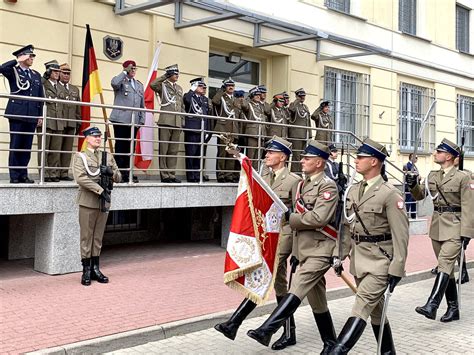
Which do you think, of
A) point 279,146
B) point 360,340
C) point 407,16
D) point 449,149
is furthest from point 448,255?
point 407,16

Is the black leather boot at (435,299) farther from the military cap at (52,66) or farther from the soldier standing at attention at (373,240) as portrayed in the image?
the military cap at (52,66)

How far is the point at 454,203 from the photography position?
7324 mm

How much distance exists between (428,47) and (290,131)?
351 inches

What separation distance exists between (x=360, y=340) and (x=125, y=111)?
5.51m

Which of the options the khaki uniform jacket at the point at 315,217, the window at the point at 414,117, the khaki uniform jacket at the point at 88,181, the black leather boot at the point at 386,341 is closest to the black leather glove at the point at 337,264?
the khaki uniform jacket at the point at 315,217

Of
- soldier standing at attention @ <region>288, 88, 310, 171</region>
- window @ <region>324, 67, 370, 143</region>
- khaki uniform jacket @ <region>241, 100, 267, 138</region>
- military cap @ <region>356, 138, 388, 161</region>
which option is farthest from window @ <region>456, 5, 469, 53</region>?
military cap @ <region>356, 138, 388, 161</region>

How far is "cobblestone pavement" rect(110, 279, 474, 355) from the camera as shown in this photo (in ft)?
18.5

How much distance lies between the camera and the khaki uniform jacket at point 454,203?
7.07 meters

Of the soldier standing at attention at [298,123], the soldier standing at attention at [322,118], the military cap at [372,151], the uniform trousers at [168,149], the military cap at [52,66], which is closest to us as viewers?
the military cap at [372,151]

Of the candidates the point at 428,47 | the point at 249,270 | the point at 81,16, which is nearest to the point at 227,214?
the point at 81,16

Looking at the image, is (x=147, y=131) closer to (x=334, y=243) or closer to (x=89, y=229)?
(x=89, y=229)

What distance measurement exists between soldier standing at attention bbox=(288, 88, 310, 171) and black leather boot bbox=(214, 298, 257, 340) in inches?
279

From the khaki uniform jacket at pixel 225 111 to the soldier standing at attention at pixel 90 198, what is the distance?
355 cm

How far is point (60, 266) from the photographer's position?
8102 millimetres
